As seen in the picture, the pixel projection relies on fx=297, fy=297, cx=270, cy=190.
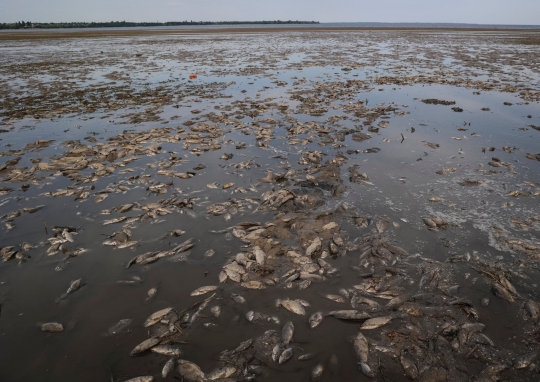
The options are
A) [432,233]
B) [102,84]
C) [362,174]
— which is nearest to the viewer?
[432,233]

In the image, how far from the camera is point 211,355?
158 inches

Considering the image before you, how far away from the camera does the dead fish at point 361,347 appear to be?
3.90 metres

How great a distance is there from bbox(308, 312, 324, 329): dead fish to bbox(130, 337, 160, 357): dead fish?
2.20 metres

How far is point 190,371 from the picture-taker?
378 centimetres

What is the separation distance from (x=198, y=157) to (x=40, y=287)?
6094 mm

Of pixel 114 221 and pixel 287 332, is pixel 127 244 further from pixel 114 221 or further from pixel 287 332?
pixel 287 332

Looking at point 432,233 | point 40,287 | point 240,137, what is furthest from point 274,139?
point 40,287

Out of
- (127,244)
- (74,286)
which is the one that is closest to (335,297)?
(127,244)

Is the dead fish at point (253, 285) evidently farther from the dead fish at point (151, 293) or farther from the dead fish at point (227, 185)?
the dead fish at point (227, 185)

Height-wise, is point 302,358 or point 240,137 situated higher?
point 240,137

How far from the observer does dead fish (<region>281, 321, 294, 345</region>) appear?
13.6 ft

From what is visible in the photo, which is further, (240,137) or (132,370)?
(240,137)

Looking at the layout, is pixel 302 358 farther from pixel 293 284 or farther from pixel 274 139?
pixel 274 139

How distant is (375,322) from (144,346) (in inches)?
130
